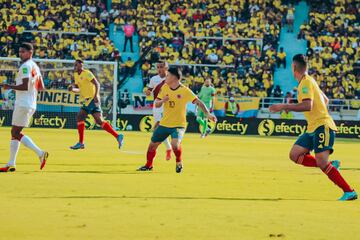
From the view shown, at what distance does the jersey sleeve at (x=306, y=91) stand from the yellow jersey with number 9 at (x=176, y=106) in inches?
186

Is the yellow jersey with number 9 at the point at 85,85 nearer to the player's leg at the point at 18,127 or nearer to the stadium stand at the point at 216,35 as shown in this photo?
the player's leg at the point at 18,127

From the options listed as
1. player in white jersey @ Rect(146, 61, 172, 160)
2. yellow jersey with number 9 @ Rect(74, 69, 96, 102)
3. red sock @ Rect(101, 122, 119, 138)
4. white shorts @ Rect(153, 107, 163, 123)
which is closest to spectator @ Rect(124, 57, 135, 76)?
yellow jersey with number 9 @ Rect(74, 69, 96, 102)

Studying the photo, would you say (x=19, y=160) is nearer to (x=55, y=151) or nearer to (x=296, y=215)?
(x=55, y=151)

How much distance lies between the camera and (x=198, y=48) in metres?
50.2

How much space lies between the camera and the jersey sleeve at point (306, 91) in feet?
41.7

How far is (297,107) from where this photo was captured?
41.1ft

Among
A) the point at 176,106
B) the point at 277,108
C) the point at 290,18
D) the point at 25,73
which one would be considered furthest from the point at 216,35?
the point at 277,108

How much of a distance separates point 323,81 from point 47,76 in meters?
17.0

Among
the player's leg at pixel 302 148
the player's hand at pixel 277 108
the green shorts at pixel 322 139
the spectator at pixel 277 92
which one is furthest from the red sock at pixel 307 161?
the spectator at pixel 277 92

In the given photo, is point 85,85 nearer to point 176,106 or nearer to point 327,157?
point 176,106

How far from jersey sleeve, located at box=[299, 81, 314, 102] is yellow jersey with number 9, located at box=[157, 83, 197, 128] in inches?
186

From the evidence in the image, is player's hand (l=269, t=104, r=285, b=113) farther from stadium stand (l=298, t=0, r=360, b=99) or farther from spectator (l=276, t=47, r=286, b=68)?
spectator (l=276, t=47, r=286, b=68)

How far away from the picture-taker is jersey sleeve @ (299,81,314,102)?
41.7 ft

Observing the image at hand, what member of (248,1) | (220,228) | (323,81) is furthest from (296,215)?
(248,1)
